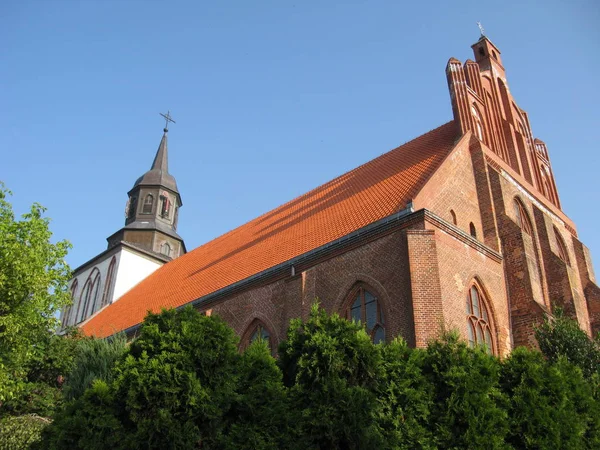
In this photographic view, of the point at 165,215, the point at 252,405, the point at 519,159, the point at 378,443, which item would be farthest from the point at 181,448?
the point at 165,215

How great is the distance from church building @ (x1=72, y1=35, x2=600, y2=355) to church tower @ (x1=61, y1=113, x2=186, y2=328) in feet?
24.0

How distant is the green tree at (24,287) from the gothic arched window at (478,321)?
11.5 metres

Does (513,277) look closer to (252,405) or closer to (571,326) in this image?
(571,326)

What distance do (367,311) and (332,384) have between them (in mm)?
5508

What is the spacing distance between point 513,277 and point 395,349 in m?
6.35

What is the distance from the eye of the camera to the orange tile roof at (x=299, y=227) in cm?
1631

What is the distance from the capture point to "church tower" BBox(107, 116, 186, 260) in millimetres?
31562

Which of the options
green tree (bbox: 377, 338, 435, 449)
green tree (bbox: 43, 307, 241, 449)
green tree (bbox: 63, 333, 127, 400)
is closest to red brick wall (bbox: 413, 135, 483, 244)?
green tree (bbox: 377, 338, 435, 449)

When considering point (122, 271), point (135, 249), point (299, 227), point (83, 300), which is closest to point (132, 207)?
point (135, 249)

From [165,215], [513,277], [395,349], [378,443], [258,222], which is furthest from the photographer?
[165,215]

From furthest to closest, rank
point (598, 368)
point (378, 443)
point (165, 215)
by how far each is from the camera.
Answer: point (165, 215) < point (598, 368) < point (378, 443)

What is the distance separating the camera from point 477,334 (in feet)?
44.9

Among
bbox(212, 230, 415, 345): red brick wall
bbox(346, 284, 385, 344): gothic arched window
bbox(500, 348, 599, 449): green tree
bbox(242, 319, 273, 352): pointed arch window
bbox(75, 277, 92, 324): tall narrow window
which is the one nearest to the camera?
bbox(500, 348, 599, 449): green tree

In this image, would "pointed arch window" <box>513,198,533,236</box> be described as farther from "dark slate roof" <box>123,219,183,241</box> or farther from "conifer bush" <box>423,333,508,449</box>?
"dark slate roof" <box>123,219,183,241</box>
